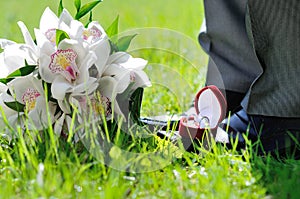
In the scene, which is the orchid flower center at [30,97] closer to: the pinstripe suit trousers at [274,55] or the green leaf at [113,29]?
the green leaf at [113,29]

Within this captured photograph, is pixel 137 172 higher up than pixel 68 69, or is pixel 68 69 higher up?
pixel 68 69

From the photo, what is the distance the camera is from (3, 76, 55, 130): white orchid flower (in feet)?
4.92

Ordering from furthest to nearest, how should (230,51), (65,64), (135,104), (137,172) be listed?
(230,51)
(135,104)
(65,64)
(137,172)

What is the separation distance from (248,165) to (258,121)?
0.32 metres

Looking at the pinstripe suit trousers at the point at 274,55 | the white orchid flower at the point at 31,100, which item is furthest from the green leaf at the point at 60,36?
the pinstripe suit trousers at the point at 274,55

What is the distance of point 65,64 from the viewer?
149 centimetres

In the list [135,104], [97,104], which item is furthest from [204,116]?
Answer: [97,104]

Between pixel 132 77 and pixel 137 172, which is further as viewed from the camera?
pixel 132 77

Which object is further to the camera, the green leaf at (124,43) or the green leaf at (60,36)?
the green leaf at (124,43)

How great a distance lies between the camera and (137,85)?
1.60 metres

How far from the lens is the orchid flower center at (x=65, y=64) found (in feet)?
4.87

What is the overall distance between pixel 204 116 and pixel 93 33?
356mm

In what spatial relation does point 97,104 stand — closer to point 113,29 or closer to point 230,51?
point 113,29

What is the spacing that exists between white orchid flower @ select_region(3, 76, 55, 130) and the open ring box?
337 mm
